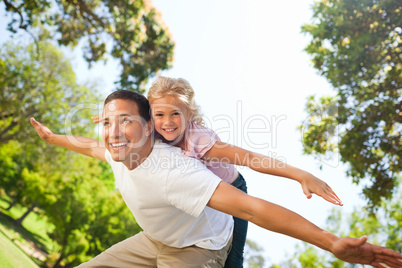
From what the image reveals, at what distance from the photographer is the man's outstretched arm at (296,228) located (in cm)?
190

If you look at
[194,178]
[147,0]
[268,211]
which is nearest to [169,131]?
[194,178]

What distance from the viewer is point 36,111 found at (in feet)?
59.9

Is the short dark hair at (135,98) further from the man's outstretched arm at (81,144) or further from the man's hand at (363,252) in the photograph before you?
the man's hand at (363,252)

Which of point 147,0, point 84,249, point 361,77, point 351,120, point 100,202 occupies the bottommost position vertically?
point 84,249

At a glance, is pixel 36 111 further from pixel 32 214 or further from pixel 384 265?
pixel 32 214

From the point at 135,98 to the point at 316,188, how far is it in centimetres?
146

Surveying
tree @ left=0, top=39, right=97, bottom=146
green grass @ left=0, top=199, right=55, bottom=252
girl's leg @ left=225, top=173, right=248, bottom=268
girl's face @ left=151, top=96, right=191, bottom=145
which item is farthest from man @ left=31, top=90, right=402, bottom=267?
green grass @ left=0, top=199, right=55, bottom=252

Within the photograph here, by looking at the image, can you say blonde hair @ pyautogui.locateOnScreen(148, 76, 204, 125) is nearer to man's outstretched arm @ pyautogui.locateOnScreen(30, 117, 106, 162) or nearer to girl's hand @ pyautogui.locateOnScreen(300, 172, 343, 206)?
man's outstretched arm @ pyautogui.locateOnScreen(30, 117, 106, 162)

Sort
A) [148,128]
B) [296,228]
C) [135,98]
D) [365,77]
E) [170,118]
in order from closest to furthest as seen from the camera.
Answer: [296,228]
[135,98]
[148,128]
[170,118]
[365,77]

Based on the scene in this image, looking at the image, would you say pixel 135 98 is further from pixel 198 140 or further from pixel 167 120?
pixel 198 140

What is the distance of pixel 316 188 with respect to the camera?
2.61 meters

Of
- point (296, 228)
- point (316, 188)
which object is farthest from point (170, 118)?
point (296, 228)

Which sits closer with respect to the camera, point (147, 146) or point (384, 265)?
point (384, 265)

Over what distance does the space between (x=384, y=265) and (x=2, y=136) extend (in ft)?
64.7
